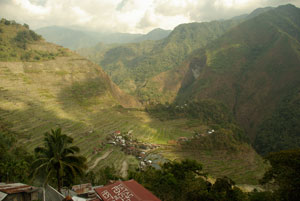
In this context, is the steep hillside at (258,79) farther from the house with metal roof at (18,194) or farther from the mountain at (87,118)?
the house with metal roof at (18,194)

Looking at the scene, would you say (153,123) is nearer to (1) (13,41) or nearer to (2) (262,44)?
(1) (13,41)

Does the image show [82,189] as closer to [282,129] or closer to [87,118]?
[87,118]

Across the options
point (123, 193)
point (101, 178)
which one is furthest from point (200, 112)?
point (123, 193)

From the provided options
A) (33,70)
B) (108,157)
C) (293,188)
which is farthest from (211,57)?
(293,188)

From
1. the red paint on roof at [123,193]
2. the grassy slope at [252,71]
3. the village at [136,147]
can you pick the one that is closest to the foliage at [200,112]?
the grassy slope at [252,71]

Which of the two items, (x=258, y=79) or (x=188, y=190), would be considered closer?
(x=188, y=190)

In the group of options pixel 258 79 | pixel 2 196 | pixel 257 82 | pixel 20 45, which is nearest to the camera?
pixel 2 196

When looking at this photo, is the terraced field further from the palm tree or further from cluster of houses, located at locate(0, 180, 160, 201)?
the palm tree

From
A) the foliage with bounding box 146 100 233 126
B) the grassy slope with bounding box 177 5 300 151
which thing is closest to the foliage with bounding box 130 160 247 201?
the foliage with bounding box 146 100 233 126
